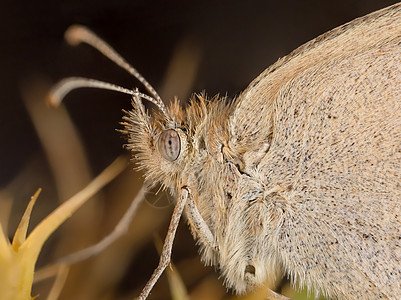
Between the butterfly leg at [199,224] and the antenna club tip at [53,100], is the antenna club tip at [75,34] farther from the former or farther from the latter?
the butterfly leg at [199,224]

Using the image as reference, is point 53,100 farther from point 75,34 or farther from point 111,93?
point 111,93

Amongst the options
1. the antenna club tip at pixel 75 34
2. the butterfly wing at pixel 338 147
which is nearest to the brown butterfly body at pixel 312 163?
the butterfly wing at pixel 338 147

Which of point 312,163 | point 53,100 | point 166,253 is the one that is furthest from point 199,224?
point 53,100

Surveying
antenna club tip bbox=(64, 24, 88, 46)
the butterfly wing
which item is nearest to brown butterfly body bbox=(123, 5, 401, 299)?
the butterfly wing

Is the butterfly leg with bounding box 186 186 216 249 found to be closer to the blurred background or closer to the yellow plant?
the blurred background

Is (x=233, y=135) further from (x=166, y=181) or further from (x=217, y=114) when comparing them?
(x=166, y=181)

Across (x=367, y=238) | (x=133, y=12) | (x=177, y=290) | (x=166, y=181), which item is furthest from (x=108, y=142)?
(x=367, y=238)

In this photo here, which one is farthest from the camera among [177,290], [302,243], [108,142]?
[108,142]

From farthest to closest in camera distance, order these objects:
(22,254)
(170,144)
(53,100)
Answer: (170,144) < (53,100) < (22,254)
